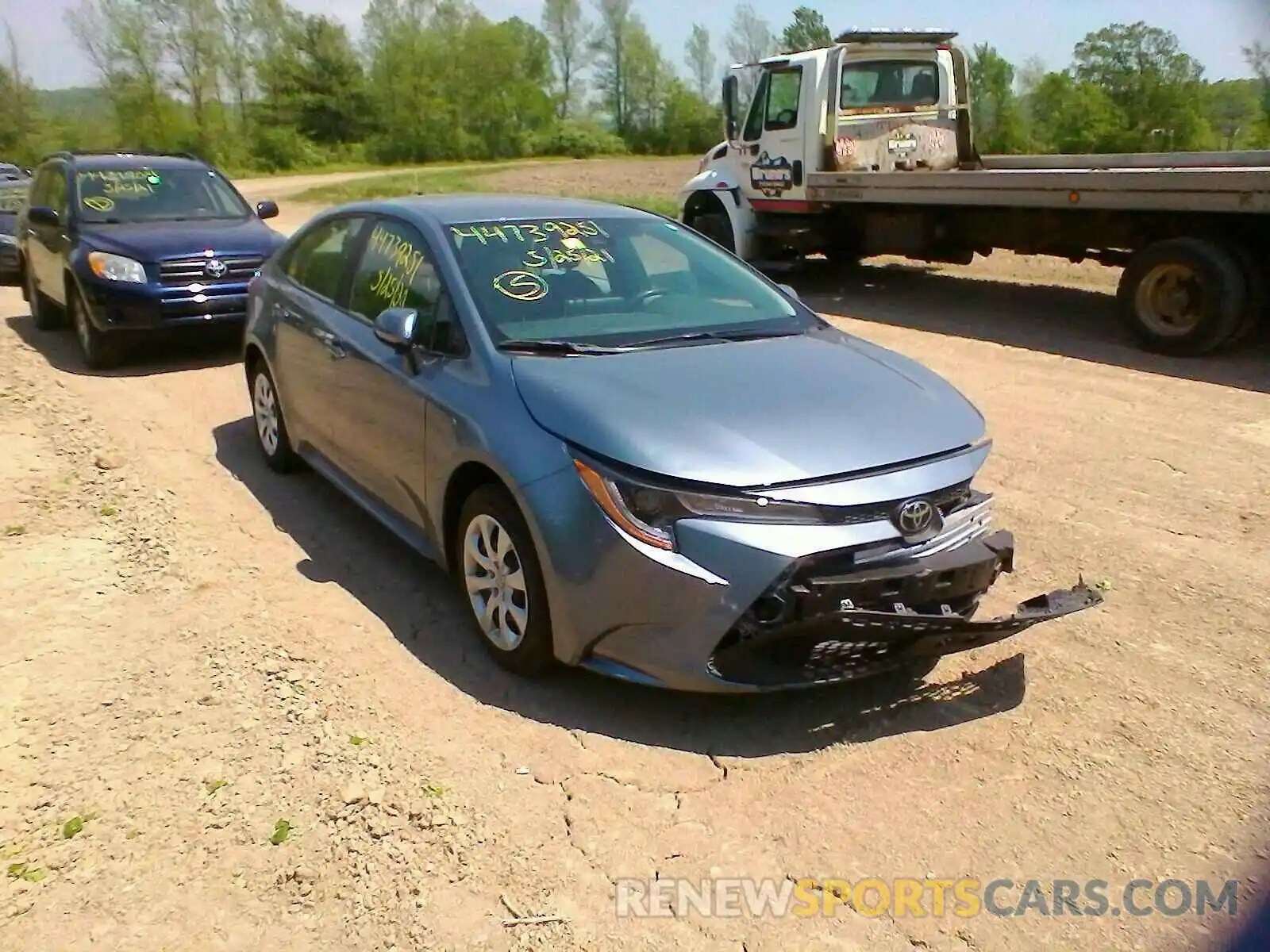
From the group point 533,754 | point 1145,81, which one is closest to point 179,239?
point 533,754

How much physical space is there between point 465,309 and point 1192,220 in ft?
22.8

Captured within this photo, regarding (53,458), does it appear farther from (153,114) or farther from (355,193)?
(153,114)

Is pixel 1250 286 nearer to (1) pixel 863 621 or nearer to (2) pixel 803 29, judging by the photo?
(1) pixel 863 621

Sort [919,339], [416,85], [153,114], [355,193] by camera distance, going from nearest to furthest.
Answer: [919,339]
[355,193]
[153,114]
[416,85]

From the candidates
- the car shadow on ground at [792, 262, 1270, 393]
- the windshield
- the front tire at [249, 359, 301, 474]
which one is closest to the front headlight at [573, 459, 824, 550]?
the front tire at [249, 359, 301, 474]

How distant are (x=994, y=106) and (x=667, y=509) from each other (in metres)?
15.9

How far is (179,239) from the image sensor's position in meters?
9.24

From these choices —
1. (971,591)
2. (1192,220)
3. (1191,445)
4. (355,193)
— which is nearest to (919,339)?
(1192,220)

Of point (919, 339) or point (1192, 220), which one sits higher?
point (1192, 220)

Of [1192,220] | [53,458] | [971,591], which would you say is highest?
[1192,220]

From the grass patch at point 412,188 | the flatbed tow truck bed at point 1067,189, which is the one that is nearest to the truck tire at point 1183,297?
the flatbed tow truck bed at point 1067,189

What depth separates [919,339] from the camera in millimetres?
9922

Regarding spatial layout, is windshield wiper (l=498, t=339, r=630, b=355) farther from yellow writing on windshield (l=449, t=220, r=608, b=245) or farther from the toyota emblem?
the toyota emblem

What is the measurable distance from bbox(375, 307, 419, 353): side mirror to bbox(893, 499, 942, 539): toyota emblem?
2.00 m
